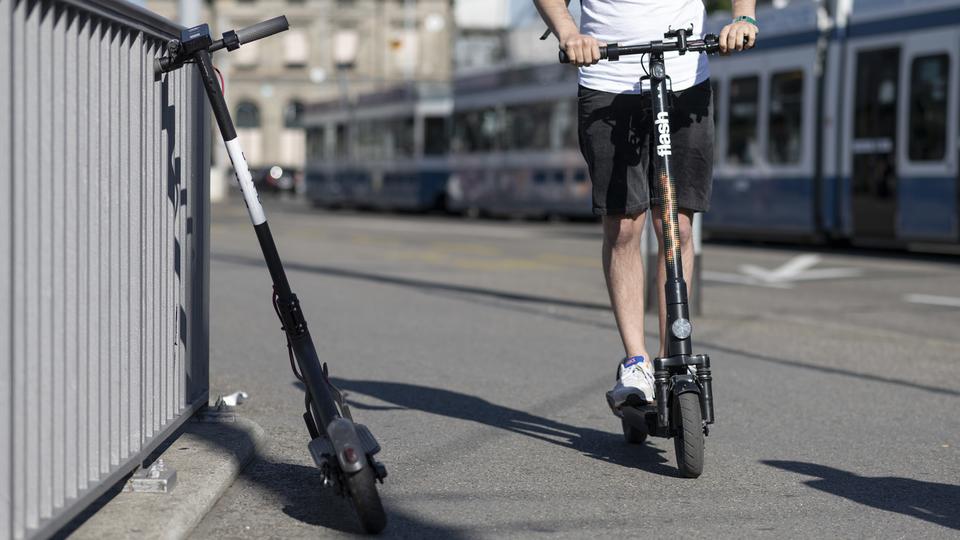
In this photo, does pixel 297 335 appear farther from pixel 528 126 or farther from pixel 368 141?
pixel 368 141

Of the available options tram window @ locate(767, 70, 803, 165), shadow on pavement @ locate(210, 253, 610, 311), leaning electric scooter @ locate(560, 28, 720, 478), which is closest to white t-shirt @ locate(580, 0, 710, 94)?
leaning electric scooter @ locate(560, 28, 720, 478)

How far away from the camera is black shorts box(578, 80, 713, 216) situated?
4.69m

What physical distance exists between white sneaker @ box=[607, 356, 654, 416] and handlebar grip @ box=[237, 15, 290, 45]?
1475 millimetres

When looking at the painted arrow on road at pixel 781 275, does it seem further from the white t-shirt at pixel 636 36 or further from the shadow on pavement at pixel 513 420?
the white t-shirt at pixel 636 36

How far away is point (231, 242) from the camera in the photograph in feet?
62.5

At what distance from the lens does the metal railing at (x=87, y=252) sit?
2.74 m

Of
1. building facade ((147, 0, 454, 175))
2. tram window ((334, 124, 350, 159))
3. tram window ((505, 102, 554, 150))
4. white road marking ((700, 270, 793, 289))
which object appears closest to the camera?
white road marking ((700, 270, 793, 289))

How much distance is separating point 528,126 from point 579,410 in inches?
969

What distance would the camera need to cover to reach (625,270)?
4.85 meters

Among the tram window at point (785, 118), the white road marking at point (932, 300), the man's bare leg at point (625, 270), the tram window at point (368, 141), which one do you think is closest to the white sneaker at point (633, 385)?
the man's bare leg at point (625, 270)

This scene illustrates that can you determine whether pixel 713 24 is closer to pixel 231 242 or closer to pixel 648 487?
pixel 231 242

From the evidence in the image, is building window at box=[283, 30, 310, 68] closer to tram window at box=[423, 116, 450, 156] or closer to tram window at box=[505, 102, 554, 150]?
tram window at box=[423, 116, 450, 156]

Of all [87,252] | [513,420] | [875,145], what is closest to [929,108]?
[875,145]

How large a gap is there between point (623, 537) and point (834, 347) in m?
4.77
